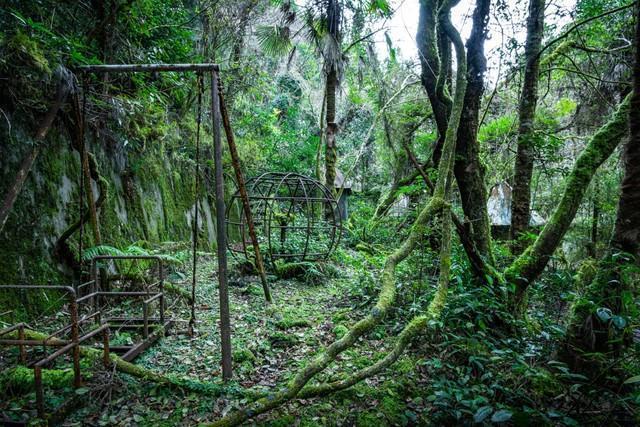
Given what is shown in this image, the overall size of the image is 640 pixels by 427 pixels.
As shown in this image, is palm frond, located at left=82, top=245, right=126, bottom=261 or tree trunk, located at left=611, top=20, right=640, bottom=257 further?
palm frond, located at left=82, top=245, right=126, bottom=261

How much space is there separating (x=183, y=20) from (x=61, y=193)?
3.88m

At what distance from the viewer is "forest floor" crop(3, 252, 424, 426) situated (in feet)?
8.95

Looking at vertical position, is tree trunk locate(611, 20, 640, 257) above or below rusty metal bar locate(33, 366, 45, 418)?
above

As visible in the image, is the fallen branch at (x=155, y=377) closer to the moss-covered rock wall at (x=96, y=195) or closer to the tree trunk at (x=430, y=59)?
the moss-covered rock wall at (x=96, y=195)

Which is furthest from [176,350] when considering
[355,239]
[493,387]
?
[355,239]

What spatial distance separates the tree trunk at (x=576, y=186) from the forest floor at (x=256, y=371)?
182 centimetres

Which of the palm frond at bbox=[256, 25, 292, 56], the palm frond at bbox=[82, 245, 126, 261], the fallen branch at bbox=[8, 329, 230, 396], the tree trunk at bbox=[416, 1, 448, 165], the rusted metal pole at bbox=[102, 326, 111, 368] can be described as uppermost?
the palm frond at bbox=[256, 25, 292, 56]

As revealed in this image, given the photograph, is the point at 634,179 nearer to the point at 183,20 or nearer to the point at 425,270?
the point at 425,270

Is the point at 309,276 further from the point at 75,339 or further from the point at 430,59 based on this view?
the point at 75,339

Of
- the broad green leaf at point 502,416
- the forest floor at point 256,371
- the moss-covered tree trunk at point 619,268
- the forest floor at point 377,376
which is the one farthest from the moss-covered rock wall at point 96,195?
the moss-covered tree trunk at point 619,268

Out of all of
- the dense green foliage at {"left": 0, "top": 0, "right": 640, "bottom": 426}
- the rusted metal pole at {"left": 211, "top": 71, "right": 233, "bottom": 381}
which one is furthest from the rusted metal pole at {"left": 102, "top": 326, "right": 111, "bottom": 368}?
the rusted metal pole at {"left": 211, "top": 71, "right": 233, "bottom": 381}

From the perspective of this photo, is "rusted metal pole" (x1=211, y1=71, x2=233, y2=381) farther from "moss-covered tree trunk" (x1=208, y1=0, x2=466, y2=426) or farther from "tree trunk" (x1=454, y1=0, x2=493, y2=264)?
"tree trunk" (x1=454, y1=0, x2=493, y2=264)

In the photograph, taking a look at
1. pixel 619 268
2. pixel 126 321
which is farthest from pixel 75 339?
pixel 619 268

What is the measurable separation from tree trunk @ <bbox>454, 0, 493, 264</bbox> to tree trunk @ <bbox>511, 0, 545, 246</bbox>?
685mm
